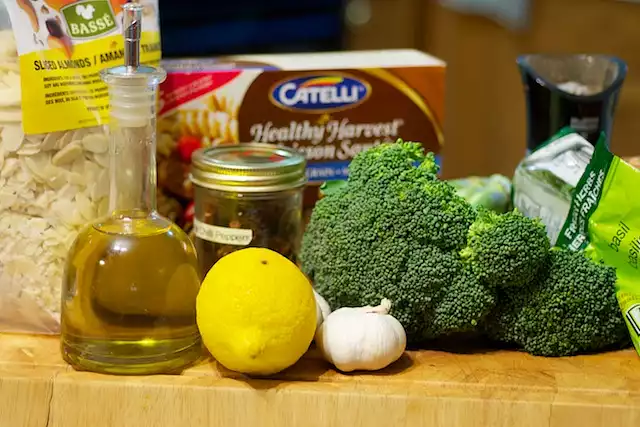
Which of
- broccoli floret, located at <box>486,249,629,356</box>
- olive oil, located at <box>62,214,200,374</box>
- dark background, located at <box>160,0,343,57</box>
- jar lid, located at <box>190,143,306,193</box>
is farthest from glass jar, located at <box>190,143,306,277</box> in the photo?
dark background, located at <box>160,0,343,57</box>

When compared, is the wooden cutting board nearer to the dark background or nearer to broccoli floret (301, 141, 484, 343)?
broccoli floret (301, 141, 484, 343)

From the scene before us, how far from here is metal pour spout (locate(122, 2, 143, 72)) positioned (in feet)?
2.50

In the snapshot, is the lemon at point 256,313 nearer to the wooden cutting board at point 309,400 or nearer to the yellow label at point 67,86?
the wooden cutting board at point 309,400

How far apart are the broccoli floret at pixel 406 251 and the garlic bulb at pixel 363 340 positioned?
0.12 feet

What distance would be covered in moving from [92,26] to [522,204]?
475 millimetres

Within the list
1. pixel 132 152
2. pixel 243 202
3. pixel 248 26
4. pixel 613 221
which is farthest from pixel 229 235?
pixel 248 26

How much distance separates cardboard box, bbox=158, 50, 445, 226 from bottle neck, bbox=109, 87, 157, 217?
0.67 ft

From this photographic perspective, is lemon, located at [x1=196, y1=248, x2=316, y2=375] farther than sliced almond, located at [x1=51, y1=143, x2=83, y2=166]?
No

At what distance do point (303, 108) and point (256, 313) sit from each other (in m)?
0.36

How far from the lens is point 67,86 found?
2.79 ft

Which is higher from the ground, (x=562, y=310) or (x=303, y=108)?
(x=303, y=108)

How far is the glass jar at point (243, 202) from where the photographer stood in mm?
882

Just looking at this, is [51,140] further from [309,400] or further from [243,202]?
[309,400]

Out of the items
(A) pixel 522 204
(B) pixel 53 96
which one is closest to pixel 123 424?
(B) pixel 53 96
